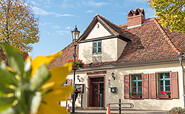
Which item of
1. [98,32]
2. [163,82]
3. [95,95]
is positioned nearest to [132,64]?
[163,82]

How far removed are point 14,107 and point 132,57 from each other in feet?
53.5

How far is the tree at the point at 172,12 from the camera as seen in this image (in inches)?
377

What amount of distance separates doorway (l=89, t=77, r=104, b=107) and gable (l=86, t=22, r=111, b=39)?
3320 mm

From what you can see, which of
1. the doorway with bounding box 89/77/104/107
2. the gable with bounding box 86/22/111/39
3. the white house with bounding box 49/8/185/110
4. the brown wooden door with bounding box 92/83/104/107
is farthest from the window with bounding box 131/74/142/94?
the gable with bounding box 86/22/111/39

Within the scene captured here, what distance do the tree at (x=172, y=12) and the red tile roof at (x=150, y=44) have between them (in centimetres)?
497

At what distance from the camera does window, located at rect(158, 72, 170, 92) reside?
48.7 ft

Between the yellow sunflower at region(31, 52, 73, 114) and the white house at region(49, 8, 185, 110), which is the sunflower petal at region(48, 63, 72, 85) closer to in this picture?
the yellow sunflower at region(31, 52, 73, 114)

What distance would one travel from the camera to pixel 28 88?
24.3 inches

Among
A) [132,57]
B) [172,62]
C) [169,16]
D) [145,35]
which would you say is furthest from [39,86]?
[145,35]

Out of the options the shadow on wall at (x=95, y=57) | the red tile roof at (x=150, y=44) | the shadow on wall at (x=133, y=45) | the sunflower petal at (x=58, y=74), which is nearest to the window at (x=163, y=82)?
the red tile roof at (x=150, y=44)

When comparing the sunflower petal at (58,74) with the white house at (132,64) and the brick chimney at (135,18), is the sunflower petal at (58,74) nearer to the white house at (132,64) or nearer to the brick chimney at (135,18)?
the white house at (132,64)

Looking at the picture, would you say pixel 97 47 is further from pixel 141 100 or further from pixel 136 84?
pixel 141 100

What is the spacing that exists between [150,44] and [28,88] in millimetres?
16870

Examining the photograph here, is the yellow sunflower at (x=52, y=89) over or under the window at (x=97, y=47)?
under
